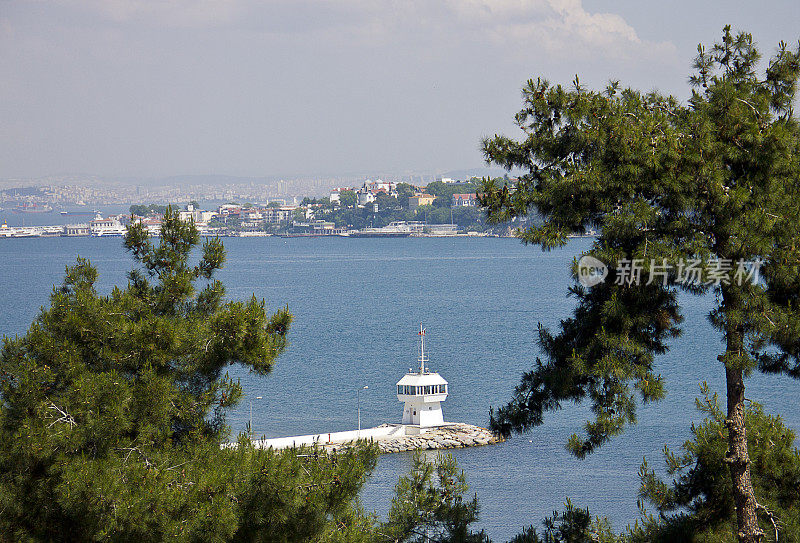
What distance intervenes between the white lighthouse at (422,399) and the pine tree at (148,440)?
18.4 metres

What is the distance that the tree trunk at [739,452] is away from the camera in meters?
6.14

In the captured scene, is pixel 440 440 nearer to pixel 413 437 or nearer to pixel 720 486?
pixel 413 437

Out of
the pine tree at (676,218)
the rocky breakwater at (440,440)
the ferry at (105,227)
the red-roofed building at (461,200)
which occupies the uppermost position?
the pine tree at (676,218)

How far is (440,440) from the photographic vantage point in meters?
24.1

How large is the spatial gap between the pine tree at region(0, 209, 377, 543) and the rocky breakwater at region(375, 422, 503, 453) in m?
16.5

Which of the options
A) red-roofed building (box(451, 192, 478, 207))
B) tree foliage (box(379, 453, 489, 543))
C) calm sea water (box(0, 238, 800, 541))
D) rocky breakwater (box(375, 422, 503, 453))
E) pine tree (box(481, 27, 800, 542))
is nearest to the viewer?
pine tree (box(481, 27, 800, 542))

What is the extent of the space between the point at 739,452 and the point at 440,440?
18189mm

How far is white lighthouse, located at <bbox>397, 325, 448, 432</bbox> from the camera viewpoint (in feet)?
84.5

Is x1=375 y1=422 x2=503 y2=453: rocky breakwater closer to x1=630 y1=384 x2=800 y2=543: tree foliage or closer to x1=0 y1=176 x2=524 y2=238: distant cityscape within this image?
x1=630 y1=384 x2=800 y2=543: tree foliage

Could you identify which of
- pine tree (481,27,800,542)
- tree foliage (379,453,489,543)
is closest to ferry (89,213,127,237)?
tree foliage (379,453,489,543)

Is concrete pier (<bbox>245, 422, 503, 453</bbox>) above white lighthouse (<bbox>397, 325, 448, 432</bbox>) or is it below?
below

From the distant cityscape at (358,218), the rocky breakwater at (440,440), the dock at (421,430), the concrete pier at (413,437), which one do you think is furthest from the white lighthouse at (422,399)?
the distant cityscape at (358,218)

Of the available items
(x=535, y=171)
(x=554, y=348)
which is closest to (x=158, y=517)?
(x=554, y=348)

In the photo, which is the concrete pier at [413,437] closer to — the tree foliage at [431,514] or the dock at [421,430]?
the dock at [421,430]
